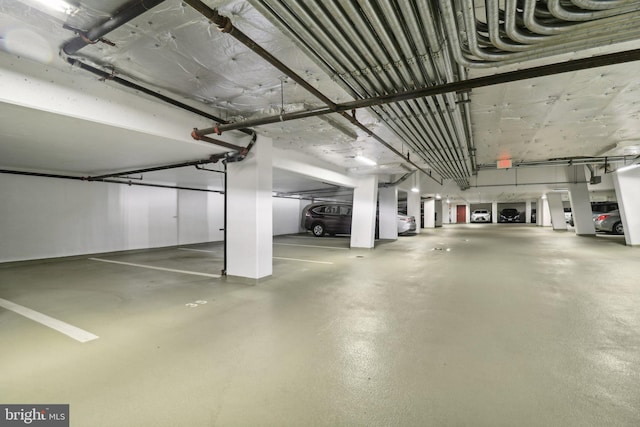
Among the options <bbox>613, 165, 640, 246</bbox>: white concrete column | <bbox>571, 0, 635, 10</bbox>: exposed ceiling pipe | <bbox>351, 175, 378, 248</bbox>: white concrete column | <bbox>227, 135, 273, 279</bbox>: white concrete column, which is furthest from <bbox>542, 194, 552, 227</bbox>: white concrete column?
<bbox>571, 0, 635, 10</bbox>: exposed ceiling pipe

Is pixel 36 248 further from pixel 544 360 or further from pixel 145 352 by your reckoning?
pixel 544 360

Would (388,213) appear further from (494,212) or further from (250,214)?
(494,212)

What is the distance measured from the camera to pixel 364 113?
145 inches

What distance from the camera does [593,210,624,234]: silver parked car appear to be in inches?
479

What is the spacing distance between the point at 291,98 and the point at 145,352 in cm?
289

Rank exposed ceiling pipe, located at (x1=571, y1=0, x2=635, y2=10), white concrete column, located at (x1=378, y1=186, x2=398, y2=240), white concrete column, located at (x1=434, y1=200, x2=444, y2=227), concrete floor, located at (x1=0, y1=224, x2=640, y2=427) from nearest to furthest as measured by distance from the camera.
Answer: exposed ceiling pipe, located at (x1=571, y1=0, x2=635, y2=10)
concrete floor, located at (x1=0, y1=224, x2=640, y2=427)
white concrete column, located at (x1=378, y1=186, x2=398, y2=240)
white concrete column, located at (x1=434, y1=200, x2=444, y2=227)

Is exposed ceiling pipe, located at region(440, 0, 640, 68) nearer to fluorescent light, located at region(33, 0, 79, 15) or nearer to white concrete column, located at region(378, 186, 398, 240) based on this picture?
fluorescent light, located at region(33, 0, 79, 15)

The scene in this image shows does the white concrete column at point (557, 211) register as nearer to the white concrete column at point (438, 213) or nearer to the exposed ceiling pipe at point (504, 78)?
the white concrete column at point (438, 213)

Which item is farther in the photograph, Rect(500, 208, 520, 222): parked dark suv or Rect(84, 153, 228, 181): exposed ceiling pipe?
Rect(500, 208, 520, 222): parked dark suv

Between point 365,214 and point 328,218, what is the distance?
3.35 m

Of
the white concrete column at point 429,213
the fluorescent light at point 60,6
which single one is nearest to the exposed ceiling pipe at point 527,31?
the fluorescent light at point 60,6

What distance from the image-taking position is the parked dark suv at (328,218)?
11422mm

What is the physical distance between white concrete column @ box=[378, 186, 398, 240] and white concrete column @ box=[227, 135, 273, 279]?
22.3 ft

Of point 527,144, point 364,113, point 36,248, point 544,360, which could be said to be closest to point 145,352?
point 544,360
